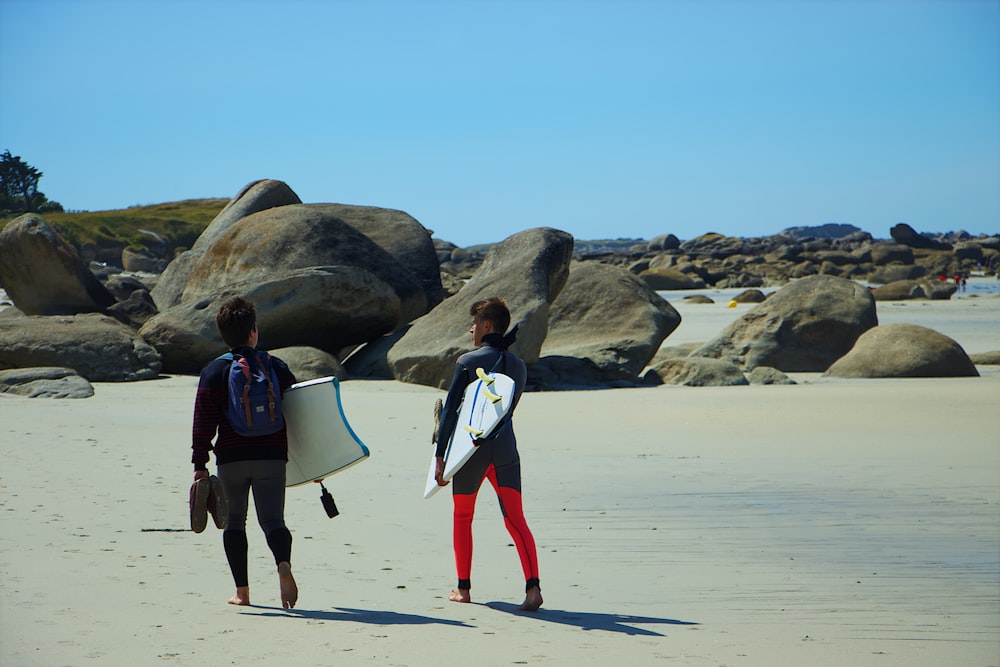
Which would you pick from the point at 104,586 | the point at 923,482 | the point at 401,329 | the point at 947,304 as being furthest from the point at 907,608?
the point at 947,304

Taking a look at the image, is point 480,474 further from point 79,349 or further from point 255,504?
point 79,349

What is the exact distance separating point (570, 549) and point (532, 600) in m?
1.46

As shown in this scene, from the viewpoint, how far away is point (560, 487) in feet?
27.7

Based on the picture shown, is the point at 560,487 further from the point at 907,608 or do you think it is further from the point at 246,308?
the point at 246,308

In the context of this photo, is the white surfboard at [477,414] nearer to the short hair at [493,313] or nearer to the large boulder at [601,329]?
the short hair at [493,313]

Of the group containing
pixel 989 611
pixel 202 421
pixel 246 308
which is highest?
pixel 246 308

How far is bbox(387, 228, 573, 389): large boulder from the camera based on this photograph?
14.2 m

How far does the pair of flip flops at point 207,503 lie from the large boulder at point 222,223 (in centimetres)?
1523

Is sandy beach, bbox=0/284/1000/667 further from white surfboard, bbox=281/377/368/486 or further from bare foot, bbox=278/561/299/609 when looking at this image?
white surfboard, bbox=281/377/368/486

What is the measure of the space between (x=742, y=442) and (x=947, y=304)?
25833 mm

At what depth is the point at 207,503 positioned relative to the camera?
5152 millimetres

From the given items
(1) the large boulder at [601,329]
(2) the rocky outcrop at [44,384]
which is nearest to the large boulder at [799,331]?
(1) the large boulder at [601,329]

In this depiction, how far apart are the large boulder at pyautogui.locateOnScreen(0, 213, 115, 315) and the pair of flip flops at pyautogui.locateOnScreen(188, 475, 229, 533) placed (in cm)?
1447

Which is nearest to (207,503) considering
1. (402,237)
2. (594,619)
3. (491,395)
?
(491,395)
